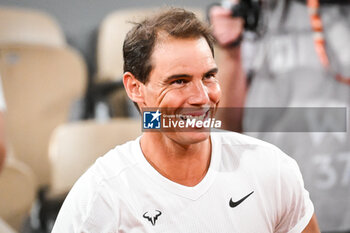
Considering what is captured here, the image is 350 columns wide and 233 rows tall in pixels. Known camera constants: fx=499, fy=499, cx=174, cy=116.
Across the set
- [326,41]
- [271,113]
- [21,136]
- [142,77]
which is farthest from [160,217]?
[21,136]

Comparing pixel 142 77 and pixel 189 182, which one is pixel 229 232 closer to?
pixel 189 182

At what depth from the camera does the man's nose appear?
1.60 feet

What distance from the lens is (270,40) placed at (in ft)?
2.79

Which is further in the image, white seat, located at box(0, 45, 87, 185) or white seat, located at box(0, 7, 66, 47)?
white seat, located at box(0, 7, 66, 47)

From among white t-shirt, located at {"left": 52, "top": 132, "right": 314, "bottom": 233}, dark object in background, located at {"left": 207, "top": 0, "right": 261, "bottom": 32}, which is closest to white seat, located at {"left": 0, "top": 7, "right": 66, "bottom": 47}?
dark object in background, located at {"left": 207, "top": 0, "right": 261, "bottom": 32}

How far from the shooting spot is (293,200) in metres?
0.58

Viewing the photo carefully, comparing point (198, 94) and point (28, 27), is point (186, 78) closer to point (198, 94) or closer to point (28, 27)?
point (198, 94)

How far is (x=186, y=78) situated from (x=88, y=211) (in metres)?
0.17

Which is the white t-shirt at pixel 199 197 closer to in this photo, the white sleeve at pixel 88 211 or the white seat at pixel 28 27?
the white sleeve at pixel 88 211

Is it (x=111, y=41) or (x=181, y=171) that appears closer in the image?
(x=181, y=171)

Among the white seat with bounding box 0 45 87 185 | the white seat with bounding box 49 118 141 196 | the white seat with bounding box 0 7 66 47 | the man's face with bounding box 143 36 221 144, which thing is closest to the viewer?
the man's face with bounding box 143 36 221 144

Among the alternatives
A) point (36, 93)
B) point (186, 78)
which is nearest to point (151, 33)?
point (186, 78)

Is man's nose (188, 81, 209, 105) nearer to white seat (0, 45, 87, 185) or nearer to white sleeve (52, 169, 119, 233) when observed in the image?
white sleeve (52, 169, 119, 233)

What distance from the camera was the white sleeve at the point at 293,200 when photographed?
1.89ft
